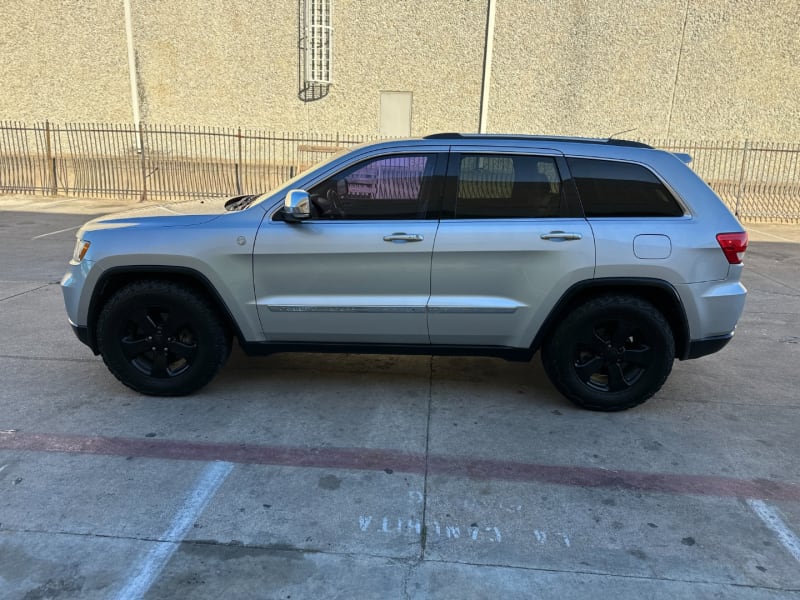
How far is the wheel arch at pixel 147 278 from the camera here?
382 centimetres

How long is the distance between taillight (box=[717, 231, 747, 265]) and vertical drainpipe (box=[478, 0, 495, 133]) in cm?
1383

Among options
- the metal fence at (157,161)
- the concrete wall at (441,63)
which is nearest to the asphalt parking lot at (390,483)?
the metal fence at (157,161)

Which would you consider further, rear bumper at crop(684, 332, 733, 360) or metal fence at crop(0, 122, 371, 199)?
metal fence at crop(0, 122, 371, 199)

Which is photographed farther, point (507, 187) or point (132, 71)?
point (132, 71)

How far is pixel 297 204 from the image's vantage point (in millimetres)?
3611

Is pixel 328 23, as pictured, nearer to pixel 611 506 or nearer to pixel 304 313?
pixel 304 313

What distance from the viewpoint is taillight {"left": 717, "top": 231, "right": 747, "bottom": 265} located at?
3.71 metres

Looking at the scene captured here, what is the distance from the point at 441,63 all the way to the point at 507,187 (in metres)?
14.1

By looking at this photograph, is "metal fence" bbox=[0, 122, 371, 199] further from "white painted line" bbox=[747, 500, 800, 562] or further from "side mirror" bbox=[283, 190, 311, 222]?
"white painted line" bbox=[747, 500, 800, 562]

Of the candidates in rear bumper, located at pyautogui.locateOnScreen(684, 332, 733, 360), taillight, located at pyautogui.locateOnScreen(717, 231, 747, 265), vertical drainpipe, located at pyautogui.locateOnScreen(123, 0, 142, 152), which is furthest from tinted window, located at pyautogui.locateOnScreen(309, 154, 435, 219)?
vertical drainpipe, located at pyautogui.locateOnScreen(123, 0, 142, 152)

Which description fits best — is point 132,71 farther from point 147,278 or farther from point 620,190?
point 620,190

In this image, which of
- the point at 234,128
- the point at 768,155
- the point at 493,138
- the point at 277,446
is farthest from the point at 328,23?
the point at 277,446

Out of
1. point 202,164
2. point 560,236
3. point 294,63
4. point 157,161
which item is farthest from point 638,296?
point 294,63

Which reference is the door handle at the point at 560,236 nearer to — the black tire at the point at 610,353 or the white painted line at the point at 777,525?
the black tire at the point at 610,353
